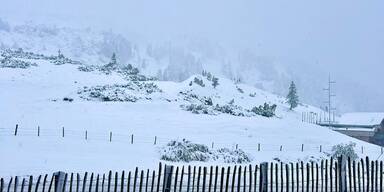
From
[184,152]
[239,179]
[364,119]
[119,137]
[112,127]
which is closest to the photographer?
[239,179]

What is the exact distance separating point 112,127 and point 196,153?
35.5ft

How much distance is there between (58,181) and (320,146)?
122 feet

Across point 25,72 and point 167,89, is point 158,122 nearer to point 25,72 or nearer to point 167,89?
point 167,89

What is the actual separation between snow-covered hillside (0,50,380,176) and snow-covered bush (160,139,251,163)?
3.14 ft

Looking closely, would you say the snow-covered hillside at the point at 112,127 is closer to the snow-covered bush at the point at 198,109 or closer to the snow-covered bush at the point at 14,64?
the snow-covered bush at the point at 198,109

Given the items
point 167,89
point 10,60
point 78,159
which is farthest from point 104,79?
point 78,159

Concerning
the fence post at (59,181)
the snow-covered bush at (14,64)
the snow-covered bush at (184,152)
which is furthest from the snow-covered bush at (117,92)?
the fence post at (59,181)

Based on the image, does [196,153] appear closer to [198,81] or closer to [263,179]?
[263,179]

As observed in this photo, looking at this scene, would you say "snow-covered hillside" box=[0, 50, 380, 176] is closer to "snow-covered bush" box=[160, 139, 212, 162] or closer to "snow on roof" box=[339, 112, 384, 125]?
"snow-covered bush" box=[160, 139, 212, 162]

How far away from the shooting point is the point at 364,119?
85125mm

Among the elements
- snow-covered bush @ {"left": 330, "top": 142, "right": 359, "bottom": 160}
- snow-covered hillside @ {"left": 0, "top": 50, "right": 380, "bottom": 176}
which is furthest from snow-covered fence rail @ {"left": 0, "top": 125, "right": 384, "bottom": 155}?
snow-covered bush @ {"left": 330, "top": 142, "right": 359, "bottom": 160}

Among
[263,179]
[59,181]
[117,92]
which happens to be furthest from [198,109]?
[59,181]

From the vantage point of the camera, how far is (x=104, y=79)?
75.5 m

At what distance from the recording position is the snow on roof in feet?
268
